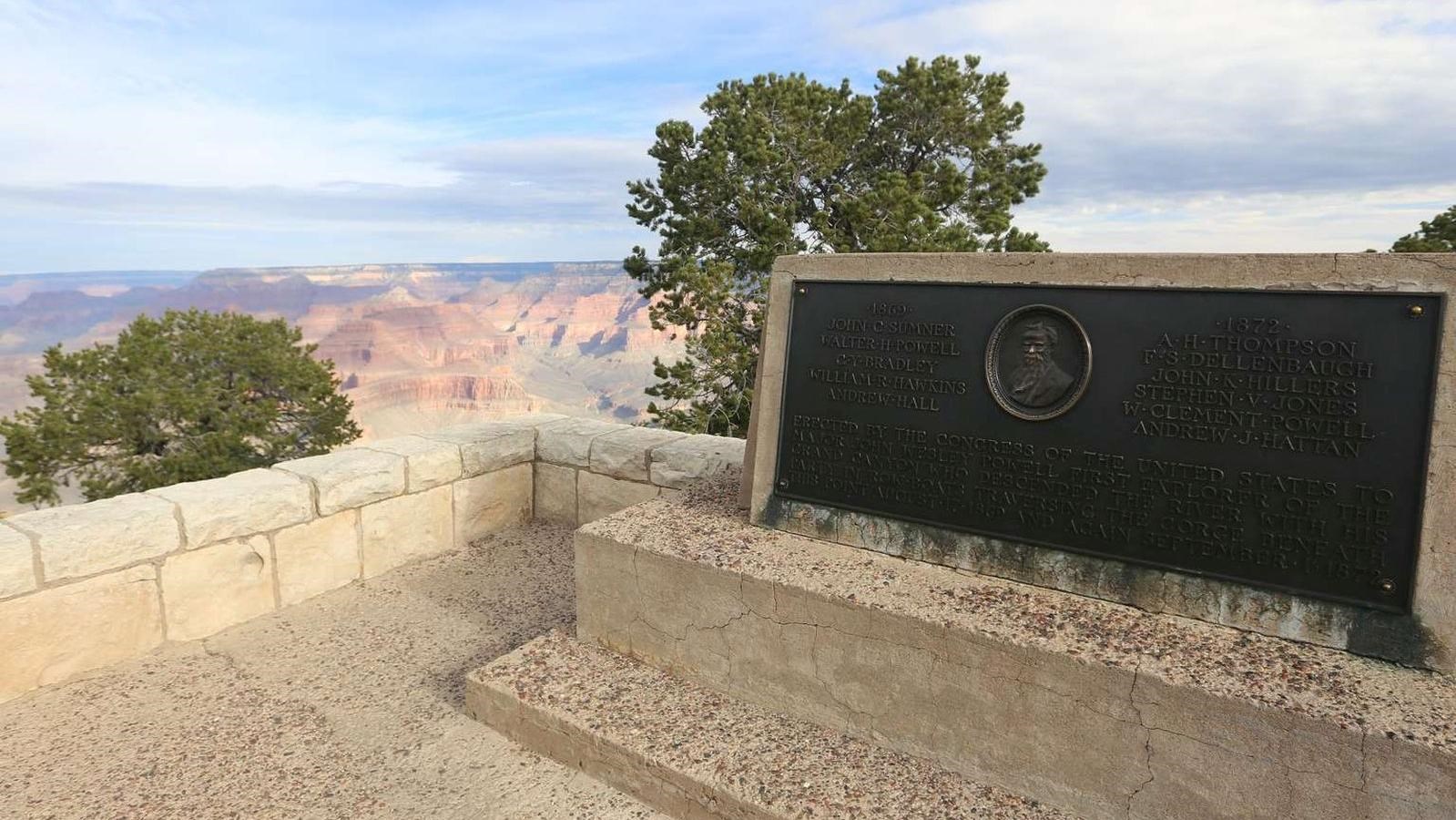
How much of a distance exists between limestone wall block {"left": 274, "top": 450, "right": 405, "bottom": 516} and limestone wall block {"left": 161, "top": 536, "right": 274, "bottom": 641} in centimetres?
41

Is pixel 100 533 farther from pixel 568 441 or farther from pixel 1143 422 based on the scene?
pixel 1143 422

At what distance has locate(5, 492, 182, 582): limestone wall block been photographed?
11.4 feet

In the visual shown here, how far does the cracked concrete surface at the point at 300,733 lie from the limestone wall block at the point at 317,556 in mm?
120

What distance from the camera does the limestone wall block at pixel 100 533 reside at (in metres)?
3.47

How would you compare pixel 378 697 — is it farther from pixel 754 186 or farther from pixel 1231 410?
pixel 754 186

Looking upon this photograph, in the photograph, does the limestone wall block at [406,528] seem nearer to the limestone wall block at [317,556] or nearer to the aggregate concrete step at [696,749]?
the limestone wall block at [317,556]

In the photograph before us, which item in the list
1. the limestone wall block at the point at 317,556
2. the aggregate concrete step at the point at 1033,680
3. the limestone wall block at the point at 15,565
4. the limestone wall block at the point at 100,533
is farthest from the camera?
the limestone wall block at the point at 317,556

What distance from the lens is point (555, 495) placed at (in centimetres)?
583

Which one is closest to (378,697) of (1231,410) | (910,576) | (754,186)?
(910,576)

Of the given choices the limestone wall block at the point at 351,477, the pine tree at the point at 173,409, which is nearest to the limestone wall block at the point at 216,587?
the limestone wall block at the point at 351,477

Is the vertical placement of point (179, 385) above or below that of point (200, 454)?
above

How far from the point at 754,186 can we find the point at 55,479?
46.2 feet

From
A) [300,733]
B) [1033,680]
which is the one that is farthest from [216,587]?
[1033,680]

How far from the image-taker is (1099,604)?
107 inches
